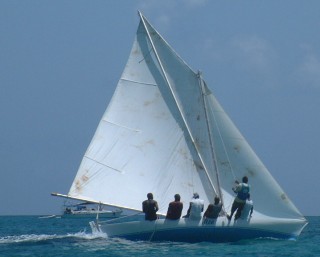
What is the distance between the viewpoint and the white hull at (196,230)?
38.0 metres

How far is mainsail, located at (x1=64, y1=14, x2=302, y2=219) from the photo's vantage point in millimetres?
39688

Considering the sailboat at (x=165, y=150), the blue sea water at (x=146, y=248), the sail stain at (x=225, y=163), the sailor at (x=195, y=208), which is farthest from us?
the sail stain at (x=225, y=163)

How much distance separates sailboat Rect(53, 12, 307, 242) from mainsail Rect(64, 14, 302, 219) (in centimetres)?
4

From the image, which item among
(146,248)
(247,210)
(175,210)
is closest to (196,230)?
(175,210)

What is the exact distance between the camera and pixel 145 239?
126 feet

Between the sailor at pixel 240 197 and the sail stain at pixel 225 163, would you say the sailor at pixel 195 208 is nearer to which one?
the sailor at pixel 240 197

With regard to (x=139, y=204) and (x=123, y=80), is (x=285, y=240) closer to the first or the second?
(x=139, y=204)

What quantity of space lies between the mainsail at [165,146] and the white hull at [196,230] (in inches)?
41.9

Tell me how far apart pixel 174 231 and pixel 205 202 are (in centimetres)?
275

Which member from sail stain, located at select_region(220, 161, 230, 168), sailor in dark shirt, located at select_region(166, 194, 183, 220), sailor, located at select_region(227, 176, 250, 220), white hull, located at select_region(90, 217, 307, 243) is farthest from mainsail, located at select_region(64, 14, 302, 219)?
sailor in dark shirt, located at select_region(166, 194, 183, 220)

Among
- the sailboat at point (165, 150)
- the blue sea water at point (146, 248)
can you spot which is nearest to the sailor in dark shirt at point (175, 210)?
the blue sea water at point (146, 248)

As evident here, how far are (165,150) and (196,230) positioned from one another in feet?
13.5

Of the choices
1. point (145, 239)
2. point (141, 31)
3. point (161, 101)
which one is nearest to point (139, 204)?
point (145, 239)

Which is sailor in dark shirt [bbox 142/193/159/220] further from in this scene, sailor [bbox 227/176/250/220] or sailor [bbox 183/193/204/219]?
sailor [bbox 227/176/250/220]
